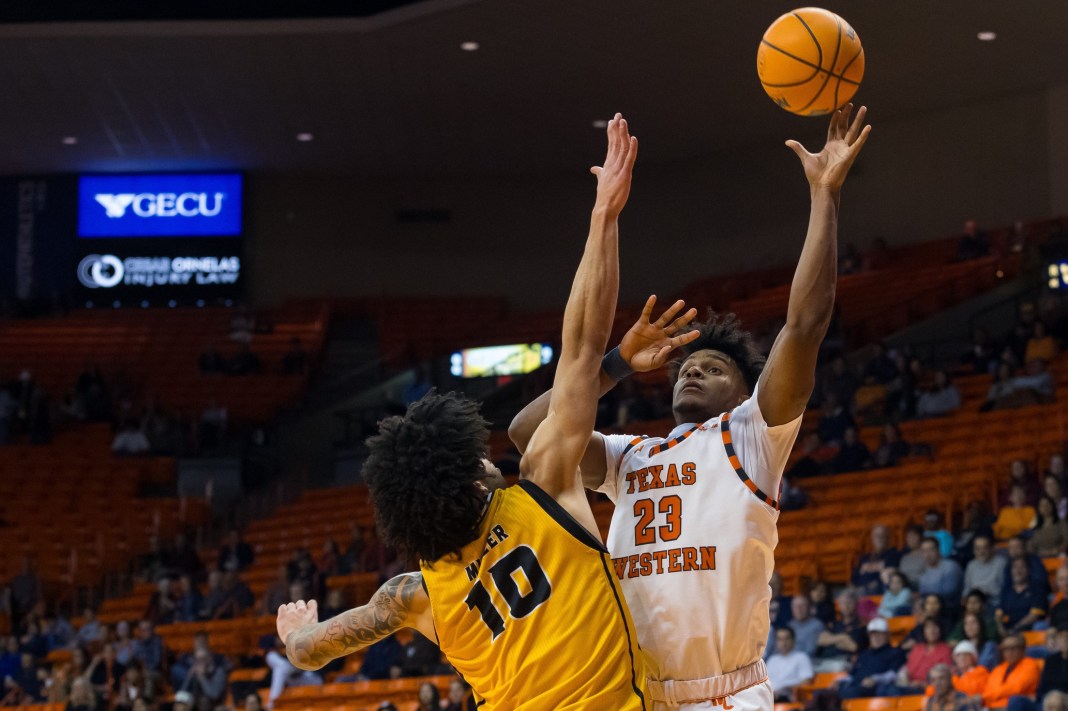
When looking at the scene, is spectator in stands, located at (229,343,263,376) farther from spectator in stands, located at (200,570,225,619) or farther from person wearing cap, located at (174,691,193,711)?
person wearing cap, located at (174,691,193,711)

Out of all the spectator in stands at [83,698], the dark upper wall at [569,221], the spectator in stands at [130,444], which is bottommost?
the spectator in stands at [83,698]

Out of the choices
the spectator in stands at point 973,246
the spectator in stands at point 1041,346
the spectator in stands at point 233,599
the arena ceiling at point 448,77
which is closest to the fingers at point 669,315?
the spectator in stands at point 1041,346

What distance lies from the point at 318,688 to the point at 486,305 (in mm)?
14267

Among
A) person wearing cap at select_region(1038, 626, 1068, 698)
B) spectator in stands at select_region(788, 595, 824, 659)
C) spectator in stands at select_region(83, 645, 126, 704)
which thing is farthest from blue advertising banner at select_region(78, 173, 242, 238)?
person wearing cap at select_region(1038, 626, 1068, 698)

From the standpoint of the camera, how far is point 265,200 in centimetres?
2842

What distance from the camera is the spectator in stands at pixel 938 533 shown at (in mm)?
12734

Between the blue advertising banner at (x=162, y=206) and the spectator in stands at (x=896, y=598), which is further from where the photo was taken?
the blue advertising banner at (x=162, y=206)

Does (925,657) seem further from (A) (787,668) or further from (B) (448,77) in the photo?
(B) (448,77)

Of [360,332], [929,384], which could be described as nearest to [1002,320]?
[929,384]

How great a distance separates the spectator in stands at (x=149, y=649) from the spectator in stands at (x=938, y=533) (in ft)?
27.4

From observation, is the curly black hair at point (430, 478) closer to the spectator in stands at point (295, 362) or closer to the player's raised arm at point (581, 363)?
the player's raised arm at point (581, 363)

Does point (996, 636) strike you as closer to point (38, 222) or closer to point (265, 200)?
point (265, 200)

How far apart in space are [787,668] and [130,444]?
14.0 meters

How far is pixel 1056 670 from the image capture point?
9953 millimetres
